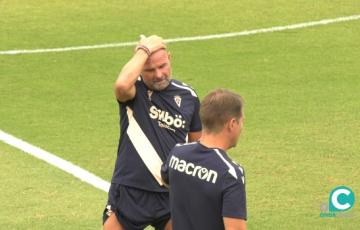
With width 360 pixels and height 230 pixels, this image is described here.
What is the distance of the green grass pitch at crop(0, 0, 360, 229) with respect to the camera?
1227 cm

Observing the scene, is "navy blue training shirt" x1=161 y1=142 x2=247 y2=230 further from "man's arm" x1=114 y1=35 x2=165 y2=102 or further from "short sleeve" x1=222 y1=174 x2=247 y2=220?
"man's arm" x1=114 y1=35 x2=165 y2=102

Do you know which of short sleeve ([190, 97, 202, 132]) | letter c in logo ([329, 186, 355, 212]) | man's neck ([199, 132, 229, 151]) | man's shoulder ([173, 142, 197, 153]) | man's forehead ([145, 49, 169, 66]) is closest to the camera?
man's neck ([199, 132, 229, 151])

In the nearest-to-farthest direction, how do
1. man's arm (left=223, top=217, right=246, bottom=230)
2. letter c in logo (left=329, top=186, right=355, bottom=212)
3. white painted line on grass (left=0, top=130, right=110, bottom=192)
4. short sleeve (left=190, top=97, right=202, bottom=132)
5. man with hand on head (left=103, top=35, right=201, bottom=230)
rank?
1. man's arm (left=223, top=217, right=246, bottom=230)
2. man with hand on head (left=103, top=35, right=201, bottom=230)
3. short sleeve (left=190, top=97, right=202, bottom=132)
4. letter c in logo (left=329, top=186, right=355, bottom=212)
5. white painted line on grass (left=0, top=130, right=110, bottom=192)

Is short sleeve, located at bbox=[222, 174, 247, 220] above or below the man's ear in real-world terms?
below

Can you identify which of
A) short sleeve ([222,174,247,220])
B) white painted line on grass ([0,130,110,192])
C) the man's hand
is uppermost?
the man's hand

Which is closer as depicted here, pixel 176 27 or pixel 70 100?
pixel 70 100

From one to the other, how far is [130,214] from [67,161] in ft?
16.8

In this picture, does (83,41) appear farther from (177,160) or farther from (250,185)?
(177,160)

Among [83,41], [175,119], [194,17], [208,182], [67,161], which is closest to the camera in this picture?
[208,182]

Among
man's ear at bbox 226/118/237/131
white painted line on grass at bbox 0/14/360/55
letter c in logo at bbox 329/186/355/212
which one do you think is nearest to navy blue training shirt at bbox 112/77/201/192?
man's ear at bbox 226/118/237/131

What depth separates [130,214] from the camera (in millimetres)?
8797

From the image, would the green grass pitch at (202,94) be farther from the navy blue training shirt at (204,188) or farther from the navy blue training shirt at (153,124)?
the navy blue training shirt at (204,188)

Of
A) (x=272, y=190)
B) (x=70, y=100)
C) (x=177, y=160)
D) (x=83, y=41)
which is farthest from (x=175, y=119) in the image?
(x=83, y=41)

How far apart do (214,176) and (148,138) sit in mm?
1804
